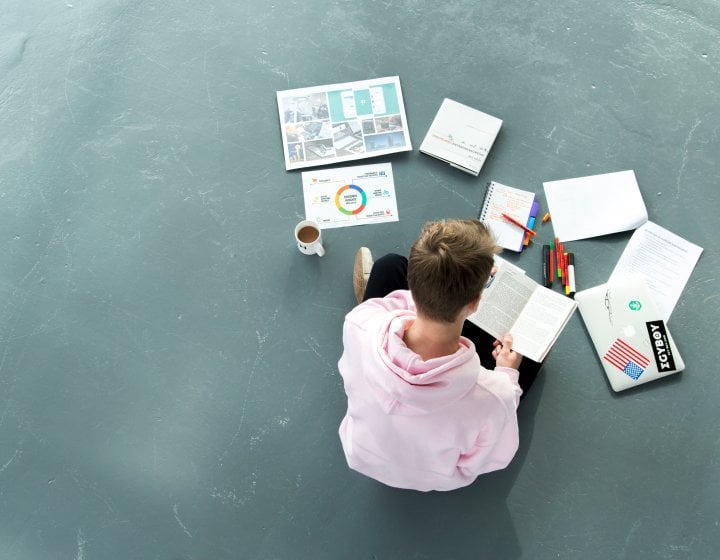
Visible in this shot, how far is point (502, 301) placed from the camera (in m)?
1.82

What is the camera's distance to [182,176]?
2133 millimetres

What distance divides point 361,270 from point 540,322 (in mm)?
586

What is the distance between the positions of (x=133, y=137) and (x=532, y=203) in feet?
4.96

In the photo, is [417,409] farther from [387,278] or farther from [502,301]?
[502,301]

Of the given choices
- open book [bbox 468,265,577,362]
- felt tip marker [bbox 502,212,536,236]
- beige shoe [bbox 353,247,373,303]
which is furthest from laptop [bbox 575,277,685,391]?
beige shoe [bbox 353,247,373,303]

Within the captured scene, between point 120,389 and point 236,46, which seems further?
point 236,46

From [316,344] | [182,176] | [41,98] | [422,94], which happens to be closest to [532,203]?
[422,94]

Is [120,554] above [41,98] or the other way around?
the other way around

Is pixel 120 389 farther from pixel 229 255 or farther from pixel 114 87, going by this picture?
pixel 114 87

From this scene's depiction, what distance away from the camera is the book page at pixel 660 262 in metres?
1.91

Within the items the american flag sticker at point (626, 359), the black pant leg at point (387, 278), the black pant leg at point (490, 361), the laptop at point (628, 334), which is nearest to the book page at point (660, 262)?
the laptop at point (628, 334)

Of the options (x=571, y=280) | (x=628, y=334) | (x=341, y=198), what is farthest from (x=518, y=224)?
(x=341, y=198)

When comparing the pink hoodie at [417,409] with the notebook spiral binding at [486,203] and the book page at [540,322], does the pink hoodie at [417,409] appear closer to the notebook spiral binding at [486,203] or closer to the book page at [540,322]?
the book page at [540,322]

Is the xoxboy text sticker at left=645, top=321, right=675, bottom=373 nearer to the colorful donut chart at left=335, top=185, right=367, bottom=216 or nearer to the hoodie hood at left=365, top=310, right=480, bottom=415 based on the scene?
the hoodie hood at left=365, top=310, right=480, bottom=415
